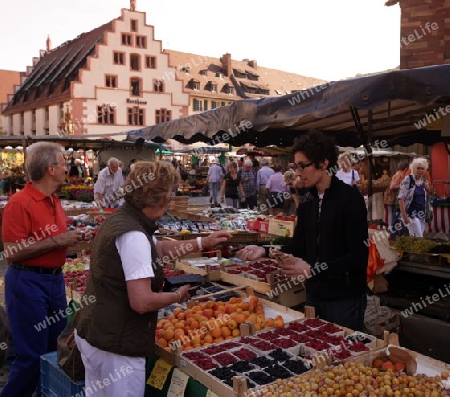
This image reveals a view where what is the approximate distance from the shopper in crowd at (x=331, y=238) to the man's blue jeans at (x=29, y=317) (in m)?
1.80

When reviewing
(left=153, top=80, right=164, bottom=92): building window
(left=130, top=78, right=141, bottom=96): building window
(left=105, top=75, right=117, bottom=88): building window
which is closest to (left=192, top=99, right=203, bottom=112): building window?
(left=153, top=80, right=164, bottom=92): building window

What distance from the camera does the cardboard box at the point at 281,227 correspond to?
24.0ft

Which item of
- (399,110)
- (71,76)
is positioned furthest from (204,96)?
(399,110)

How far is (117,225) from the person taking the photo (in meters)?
2.40

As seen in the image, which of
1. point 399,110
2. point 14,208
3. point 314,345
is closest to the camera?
point 314,345

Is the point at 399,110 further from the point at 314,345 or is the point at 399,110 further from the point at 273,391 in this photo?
the point at 273,391

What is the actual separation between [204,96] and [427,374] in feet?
154

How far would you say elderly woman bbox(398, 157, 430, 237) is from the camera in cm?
860

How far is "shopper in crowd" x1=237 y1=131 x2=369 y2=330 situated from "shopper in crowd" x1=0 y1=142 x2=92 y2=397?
5.75 feet

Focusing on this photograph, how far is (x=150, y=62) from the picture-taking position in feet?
137

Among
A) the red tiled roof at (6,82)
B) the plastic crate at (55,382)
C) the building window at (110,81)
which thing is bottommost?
the plastic crate at (55,382)

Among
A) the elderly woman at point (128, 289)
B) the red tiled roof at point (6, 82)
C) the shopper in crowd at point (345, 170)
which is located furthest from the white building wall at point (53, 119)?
the elderly woman at point (128, 289)

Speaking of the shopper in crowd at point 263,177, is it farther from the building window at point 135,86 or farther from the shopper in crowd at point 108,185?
the building window at point 135,86

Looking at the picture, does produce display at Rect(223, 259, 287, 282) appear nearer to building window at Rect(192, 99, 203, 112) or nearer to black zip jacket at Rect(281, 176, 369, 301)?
black zip jacket at Rect(281, 176, 369, 301)
